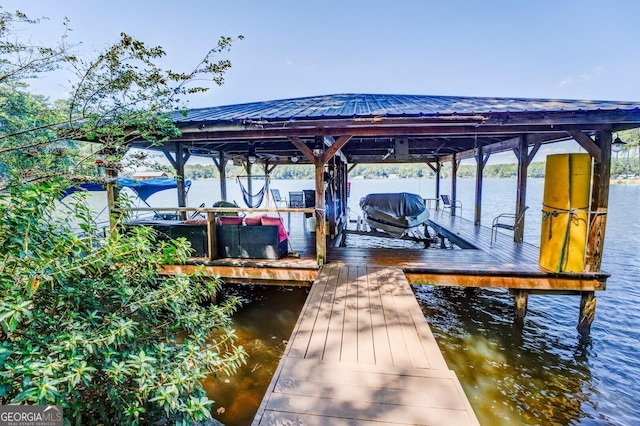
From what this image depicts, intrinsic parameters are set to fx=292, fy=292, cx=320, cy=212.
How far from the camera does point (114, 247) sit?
2129mm

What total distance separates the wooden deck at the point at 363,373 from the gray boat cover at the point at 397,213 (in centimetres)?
518

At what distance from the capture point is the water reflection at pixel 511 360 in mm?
3305

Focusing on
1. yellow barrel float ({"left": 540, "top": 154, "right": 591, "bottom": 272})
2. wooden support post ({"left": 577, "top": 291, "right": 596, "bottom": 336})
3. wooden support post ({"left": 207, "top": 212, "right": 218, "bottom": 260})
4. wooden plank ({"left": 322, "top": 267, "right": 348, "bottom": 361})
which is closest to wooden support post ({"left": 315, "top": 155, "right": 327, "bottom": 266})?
wooden plank ({"left": 322, "top": 267, "right": 348, "bottom": 361})

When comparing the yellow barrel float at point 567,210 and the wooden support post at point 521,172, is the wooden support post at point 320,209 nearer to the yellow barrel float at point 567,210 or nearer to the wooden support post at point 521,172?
the yellow barrel float at point 567,210

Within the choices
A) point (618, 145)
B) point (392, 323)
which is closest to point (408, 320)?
point (392, 323)

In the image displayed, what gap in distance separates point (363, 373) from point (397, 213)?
22.9ft

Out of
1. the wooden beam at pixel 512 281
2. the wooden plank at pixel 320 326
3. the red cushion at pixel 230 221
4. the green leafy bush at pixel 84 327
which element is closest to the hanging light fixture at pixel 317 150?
the red cushion at pixel 230 221

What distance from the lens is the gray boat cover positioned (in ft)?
28.3

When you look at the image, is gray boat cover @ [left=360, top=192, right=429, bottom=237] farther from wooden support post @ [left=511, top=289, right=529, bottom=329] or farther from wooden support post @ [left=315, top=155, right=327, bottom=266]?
wooden support post @ [left=315, top=155, right=327, bottom=266]

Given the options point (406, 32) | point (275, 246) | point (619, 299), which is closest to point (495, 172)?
point (406, 32)

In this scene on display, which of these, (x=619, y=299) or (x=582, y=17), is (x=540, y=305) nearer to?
(x=619, y=299)

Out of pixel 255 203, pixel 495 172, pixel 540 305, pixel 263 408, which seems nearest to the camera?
pixel 263 408

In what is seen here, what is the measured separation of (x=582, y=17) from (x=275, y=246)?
26.8 m

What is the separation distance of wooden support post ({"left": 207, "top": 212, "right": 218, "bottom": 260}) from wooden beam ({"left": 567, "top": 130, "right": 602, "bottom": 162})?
586 centimetres
